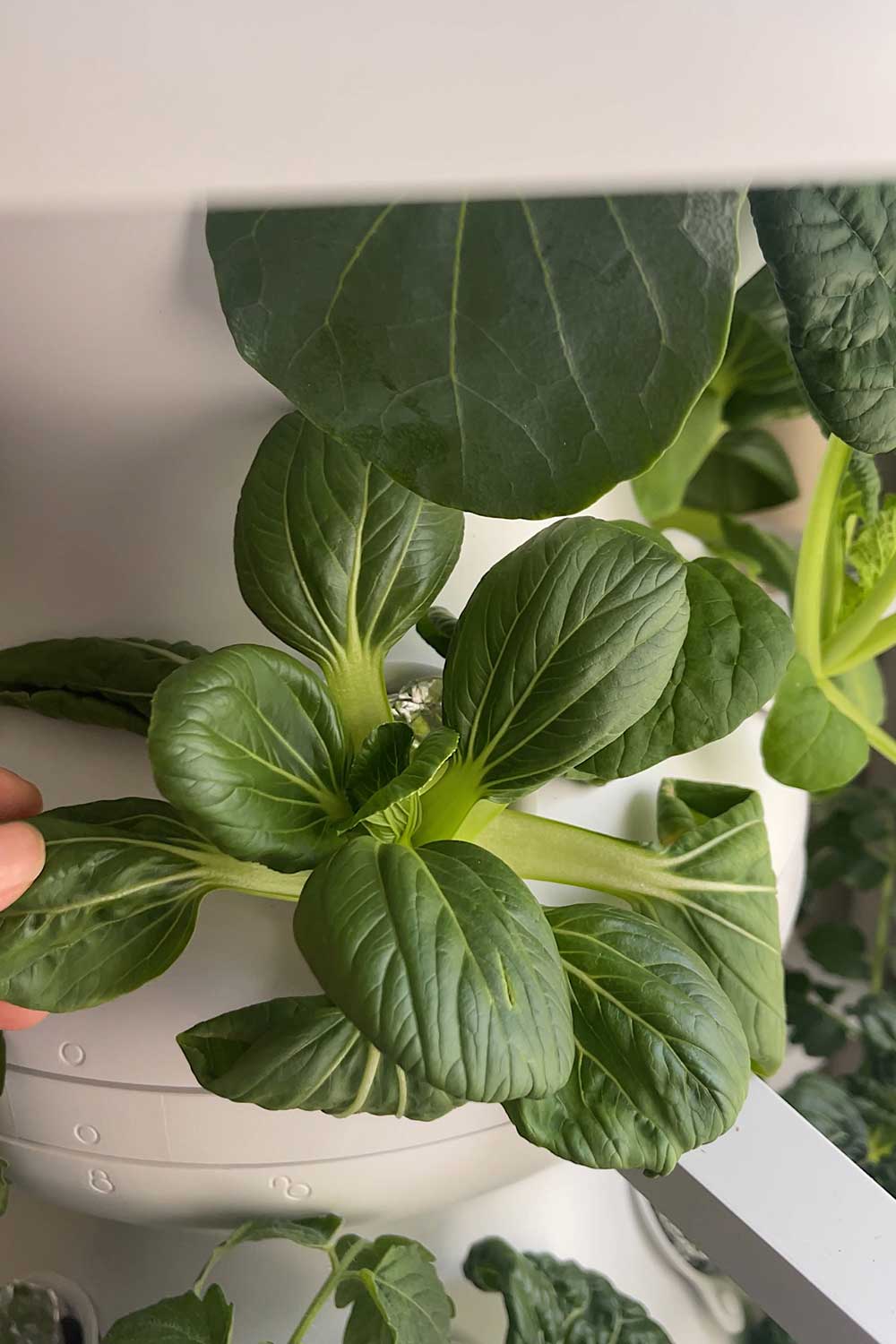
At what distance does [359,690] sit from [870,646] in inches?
10.2

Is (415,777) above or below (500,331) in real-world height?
below

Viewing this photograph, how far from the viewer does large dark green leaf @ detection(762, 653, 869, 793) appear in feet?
1.51

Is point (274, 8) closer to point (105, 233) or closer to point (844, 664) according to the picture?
Answer: point (105, 233)

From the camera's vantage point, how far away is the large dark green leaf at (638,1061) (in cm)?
32

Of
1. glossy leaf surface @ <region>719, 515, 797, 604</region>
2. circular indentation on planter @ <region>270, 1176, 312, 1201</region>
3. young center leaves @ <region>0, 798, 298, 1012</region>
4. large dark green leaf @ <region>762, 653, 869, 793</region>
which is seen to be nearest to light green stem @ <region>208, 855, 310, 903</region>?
young center leaves @ <region>0, 798, 298, 1012</region>

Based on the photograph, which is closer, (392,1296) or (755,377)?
(392,1296)

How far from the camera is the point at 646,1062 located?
1.05ft

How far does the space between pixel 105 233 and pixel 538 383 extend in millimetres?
136

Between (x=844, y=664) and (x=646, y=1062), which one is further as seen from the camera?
(x=844, y=664)

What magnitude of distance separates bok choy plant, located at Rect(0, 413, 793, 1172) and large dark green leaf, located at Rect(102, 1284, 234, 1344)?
0.12 metres

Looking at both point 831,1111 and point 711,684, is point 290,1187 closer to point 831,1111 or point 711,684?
point 711,684

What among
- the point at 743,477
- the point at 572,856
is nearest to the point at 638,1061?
the point at 572,856

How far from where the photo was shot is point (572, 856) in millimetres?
379

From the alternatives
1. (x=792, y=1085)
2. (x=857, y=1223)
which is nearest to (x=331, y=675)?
(x=857, y=1223)
